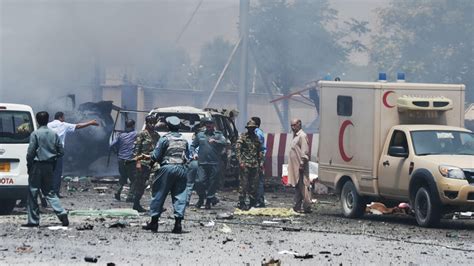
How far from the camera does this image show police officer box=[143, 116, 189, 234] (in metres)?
14.1

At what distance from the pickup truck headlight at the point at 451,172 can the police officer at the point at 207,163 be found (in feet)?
16.0

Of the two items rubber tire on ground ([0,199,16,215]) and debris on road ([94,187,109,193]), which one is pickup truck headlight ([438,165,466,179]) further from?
debris on road ([94,187,109,193])

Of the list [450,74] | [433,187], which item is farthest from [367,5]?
[433,187]

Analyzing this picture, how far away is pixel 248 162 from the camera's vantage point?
1861 cm

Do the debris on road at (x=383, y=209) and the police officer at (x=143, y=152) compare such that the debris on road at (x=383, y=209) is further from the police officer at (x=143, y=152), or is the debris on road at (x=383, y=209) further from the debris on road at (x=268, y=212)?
the police officer at (x=143, y=152)

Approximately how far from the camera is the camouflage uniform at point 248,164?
18.6 meters

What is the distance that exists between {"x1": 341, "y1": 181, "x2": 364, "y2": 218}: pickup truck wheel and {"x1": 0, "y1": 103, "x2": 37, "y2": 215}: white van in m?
5.19

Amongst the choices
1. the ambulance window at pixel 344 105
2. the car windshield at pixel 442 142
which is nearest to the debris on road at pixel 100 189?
the ambulance window at pixel 344 105

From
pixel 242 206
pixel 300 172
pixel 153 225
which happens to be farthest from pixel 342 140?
pixel 153 225

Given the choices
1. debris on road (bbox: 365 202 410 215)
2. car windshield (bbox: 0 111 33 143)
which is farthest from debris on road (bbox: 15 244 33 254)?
debris on road (bbox: 365 202 410 215)

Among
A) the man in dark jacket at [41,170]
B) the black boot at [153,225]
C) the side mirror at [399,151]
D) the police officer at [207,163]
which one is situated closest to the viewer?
the black boot at [153,225]

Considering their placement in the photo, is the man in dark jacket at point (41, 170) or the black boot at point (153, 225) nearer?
the black boot at point (153, 225)

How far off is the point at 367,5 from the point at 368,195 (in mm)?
42848

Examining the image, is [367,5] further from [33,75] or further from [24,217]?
[24,217]
